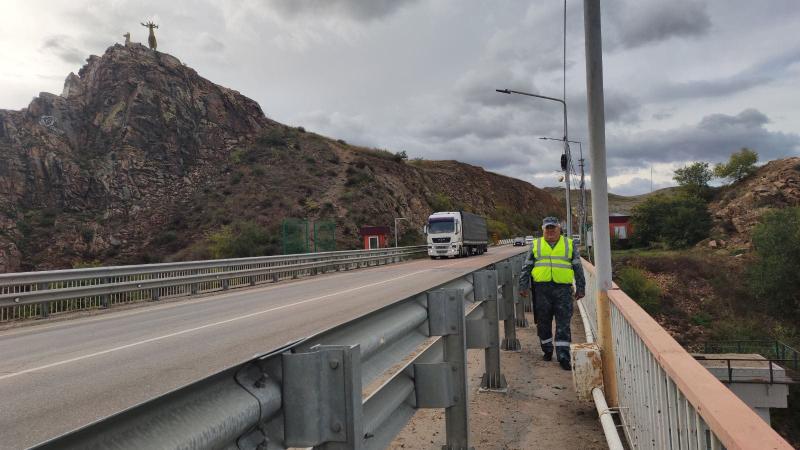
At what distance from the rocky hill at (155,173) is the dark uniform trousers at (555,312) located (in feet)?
115

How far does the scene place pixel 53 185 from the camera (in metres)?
45.9

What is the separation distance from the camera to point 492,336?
6293mm

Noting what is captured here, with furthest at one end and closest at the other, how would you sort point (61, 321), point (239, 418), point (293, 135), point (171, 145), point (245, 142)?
point (293, 135) → point (245, 142) → point (171, 145) → point (61, 321) → point (239, 418)

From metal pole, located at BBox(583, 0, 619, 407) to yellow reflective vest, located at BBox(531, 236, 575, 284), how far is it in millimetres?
1452

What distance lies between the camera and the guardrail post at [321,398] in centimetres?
194

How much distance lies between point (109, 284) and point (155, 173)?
130 ft

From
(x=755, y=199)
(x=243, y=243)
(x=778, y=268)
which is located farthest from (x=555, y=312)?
(x=755, y=199)

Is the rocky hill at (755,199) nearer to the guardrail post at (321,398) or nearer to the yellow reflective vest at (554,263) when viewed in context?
the yellow reflective vest at (554,263)

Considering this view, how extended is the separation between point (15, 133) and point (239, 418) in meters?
57.1

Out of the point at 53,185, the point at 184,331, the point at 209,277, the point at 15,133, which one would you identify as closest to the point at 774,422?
the point at 209,277

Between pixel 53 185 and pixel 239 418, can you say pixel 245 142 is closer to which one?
pixel 53 185

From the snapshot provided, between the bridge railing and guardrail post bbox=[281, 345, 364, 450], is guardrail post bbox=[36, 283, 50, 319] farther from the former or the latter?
guardrail post bbox=[281, 345, 364, 450]

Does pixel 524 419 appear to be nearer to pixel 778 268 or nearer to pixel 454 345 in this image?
pixel 454 345

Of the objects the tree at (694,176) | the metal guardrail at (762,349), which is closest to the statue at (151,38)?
the metal guardrail at (762,349)
